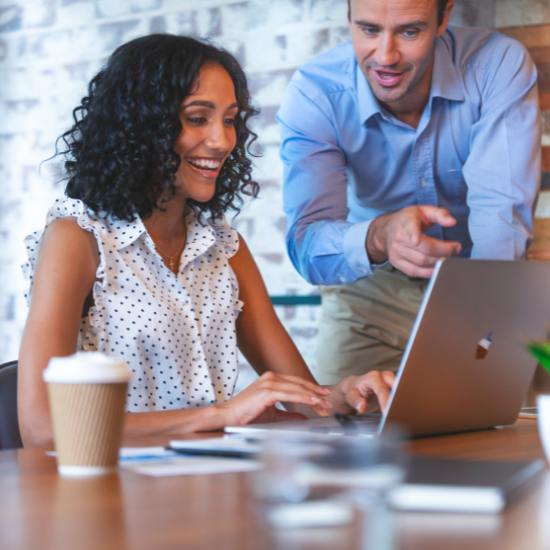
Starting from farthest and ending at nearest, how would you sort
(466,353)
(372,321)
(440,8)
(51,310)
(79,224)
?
(372,321) < (440,8) < (79,224) < (51,310) < (466,353)

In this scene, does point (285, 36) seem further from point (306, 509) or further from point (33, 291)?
point (306, 509)

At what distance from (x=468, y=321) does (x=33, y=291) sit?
721 millimetres

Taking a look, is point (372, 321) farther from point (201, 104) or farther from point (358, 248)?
point (201, 104)

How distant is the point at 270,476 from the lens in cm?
42

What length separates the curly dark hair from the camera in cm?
150

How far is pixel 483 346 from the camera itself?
1.06 meters

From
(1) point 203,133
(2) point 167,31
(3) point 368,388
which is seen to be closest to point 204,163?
(1) point 203,133

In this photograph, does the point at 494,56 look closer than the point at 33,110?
Yes

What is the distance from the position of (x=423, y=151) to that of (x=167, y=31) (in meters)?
1.13

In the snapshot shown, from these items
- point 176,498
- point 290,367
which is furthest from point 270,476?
point 290,367

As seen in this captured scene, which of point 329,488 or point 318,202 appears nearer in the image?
point 329,488

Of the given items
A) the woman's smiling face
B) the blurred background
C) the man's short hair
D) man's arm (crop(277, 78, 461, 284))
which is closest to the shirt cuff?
man's arm (crop(277, 78, 461, 284))

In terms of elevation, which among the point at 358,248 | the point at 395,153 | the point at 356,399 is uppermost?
the point at 395,153

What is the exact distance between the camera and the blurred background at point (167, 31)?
224 cm
